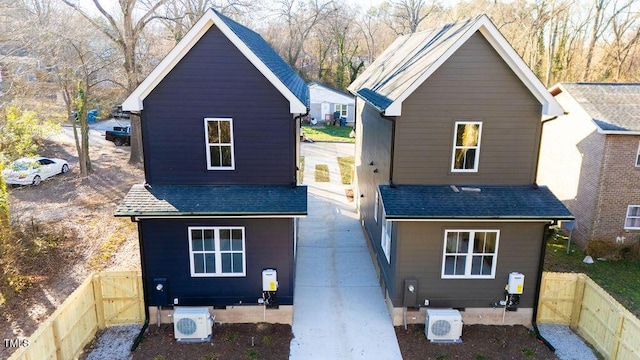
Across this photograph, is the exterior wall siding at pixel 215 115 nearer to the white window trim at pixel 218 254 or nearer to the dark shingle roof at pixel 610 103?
the white window trim at pixel 218 254

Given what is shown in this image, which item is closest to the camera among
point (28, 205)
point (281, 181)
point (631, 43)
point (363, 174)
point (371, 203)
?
point (281, 181)

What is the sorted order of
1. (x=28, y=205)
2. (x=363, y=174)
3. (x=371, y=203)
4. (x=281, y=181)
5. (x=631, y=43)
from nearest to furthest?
(x=281, y=181)
(x=371, y=203)
(x=363, y=174)
(x=28, y=205)
(x=631, y=43)

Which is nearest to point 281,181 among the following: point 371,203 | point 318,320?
point 318,320

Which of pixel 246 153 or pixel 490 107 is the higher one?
pixel 490 107

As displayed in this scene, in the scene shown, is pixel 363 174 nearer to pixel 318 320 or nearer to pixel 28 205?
pixel 318 320

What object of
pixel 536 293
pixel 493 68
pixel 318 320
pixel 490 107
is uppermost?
pixel 493 68

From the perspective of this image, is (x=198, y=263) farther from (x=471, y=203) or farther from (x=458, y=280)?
(x=471, y=203)
